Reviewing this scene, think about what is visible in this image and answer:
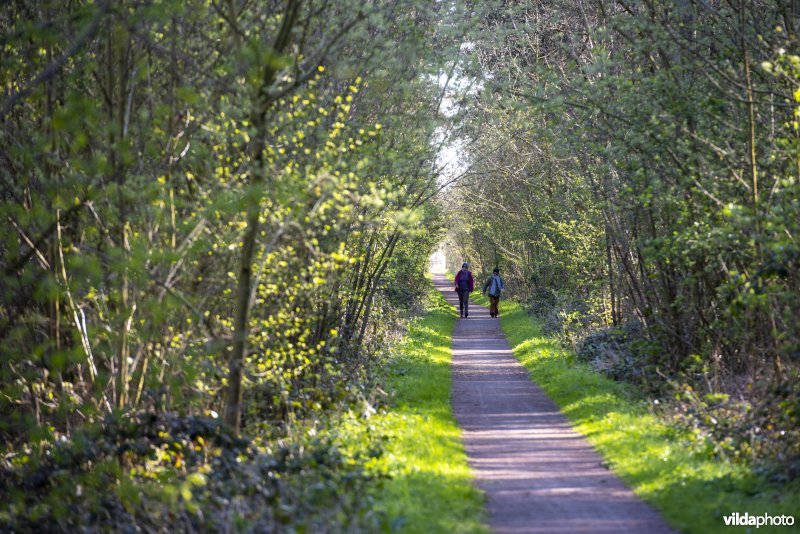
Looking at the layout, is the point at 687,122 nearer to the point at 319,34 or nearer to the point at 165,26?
the point at 319,34

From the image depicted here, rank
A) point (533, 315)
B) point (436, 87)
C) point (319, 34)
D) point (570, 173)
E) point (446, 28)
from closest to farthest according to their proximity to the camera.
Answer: point (319, 34) < point (446, 28) < point (436, 87) < point (570, 173) < point (533, 315)

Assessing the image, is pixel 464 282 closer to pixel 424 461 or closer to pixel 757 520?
pixel 424 461

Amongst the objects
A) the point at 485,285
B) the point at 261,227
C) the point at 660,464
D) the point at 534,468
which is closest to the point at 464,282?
the point at 485,285

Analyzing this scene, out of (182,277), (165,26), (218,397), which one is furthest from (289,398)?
(165,26)

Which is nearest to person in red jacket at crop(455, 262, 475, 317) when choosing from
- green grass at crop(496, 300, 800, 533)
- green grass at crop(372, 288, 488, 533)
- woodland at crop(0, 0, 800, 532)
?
green grass at crop(372, 288, 488, 533)

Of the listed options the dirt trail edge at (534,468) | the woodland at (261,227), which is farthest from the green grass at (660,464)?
the woodland at (261,227)

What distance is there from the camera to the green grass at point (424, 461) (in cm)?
801

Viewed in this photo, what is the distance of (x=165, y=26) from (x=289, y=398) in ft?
16.1

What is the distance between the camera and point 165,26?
1102cm

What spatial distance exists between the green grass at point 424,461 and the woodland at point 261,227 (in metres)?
0.31

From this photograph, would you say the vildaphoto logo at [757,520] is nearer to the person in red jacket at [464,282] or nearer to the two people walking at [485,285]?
the two people walking at [485,285]

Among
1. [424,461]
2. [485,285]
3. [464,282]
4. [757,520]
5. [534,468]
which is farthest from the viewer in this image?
[464,282]

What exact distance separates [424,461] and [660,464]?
7.91ft

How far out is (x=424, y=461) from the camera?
10.4 metres
